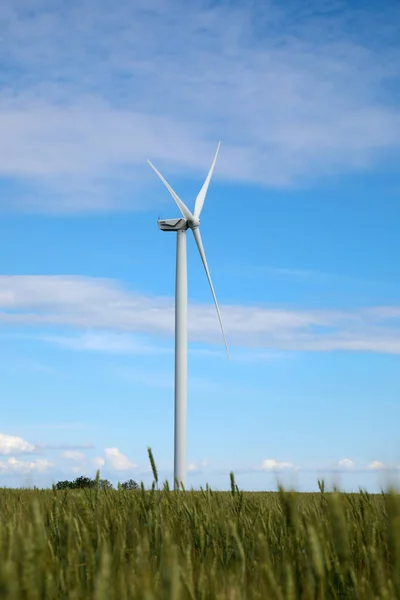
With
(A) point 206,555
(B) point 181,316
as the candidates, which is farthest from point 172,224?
(A) point 206,555

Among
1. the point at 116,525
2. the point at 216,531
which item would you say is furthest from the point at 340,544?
the point at 116,525

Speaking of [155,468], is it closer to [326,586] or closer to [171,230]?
[326,586]

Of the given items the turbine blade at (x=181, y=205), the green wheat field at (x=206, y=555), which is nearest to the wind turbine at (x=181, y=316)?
the turbine blade at (x=181, y=205)

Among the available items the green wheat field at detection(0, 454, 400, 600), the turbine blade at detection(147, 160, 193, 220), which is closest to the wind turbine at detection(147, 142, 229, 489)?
the turbine blade at detection(147, 160, 193, 220)

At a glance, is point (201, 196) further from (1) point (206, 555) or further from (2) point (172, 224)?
(1) point (206, 555)

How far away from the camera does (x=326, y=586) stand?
3566 mm

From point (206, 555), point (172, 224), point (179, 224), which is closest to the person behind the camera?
point (206, 555)

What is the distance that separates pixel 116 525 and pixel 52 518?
0.89 m

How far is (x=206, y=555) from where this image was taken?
4.55 meters

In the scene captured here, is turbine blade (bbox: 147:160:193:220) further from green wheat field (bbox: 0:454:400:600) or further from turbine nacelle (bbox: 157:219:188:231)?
green wheat field (bbox: 0:454:400:600)

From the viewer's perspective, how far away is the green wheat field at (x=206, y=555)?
105 inches

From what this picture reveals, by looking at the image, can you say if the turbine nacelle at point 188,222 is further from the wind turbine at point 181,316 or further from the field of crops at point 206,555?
the field of crops at point 206,555

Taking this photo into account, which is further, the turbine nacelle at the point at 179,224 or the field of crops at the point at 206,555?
the turbine nacelle at the point at 179,224

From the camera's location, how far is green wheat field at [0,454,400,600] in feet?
8.75
